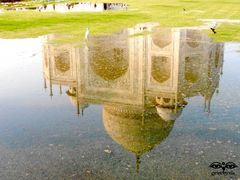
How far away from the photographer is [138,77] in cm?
1358

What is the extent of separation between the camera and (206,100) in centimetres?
1075

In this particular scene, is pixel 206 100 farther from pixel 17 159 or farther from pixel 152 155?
pixel 17 159

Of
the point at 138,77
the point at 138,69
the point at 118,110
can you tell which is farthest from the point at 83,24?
the point at 118,110

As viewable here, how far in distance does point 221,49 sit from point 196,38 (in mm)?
2632

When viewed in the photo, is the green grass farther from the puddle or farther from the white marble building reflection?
the puddle

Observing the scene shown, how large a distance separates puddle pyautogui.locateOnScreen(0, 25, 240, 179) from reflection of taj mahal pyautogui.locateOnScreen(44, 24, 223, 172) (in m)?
0.04

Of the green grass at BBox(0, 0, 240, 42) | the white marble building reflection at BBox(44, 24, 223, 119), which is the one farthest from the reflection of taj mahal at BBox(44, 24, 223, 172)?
the green grass at BBox(0, 0, 240, 42)

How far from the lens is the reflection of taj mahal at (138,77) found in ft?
31.5

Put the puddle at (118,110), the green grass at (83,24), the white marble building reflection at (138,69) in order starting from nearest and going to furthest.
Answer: the puddle at (118,110), the white marble building reflection at (138,69), the green grass at (83,24)

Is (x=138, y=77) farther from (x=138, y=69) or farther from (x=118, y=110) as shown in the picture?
(x=118, y=110)

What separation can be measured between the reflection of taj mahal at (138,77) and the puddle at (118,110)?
4 cm

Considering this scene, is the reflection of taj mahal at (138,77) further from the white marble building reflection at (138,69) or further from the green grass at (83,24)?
the green grass at (83,24)

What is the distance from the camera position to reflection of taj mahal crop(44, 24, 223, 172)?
31.5 feet

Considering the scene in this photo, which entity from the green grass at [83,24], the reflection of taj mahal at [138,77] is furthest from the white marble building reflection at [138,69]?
the green grass at [83,24]
